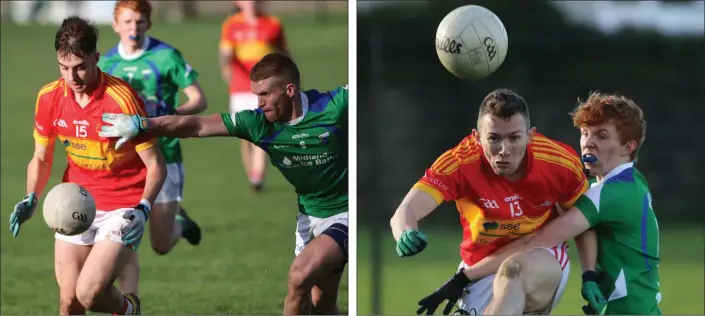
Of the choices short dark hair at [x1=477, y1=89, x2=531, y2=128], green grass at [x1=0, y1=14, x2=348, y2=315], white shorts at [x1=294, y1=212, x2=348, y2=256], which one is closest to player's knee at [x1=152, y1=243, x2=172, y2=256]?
green grass at [x1=0, y1=14, x2=348, y2=315]

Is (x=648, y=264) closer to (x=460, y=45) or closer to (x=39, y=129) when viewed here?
(x=460, y=45)

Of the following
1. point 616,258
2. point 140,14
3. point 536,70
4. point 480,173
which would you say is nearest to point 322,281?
point 480,173

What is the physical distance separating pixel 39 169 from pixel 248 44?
8082mm

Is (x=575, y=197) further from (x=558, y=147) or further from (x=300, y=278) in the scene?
(x=300, y=278)

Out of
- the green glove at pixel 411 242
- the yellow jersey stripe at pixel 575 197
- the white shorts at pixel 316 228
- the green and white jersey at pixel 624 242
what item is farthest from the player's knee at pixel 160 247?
the green and white jersey at pixel 624 242

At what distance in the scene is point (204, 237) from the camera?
11.0 m

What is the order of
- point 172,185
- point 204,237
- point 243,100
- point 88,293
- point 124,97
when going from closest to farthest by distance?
1. point 88,293
2. point 124,97
3. point 172,185
4. point 204,237
5. point 243,100

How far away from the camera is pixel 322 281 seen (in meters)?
6.51

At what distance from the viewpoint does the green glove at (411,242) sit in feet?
17.3

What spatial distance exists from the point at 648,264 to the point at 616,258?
0.59 feet

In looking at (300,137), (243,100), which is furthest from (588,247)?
(243,100)

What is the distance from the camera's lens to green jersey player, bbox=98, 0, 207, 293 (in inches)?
300

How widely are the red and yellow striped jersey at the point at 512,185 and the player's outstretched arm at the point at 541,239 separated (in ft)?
0.23

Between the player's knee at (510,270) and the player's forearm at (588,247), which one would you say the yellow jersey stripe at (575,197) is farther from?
the player's knee at (510,270)
